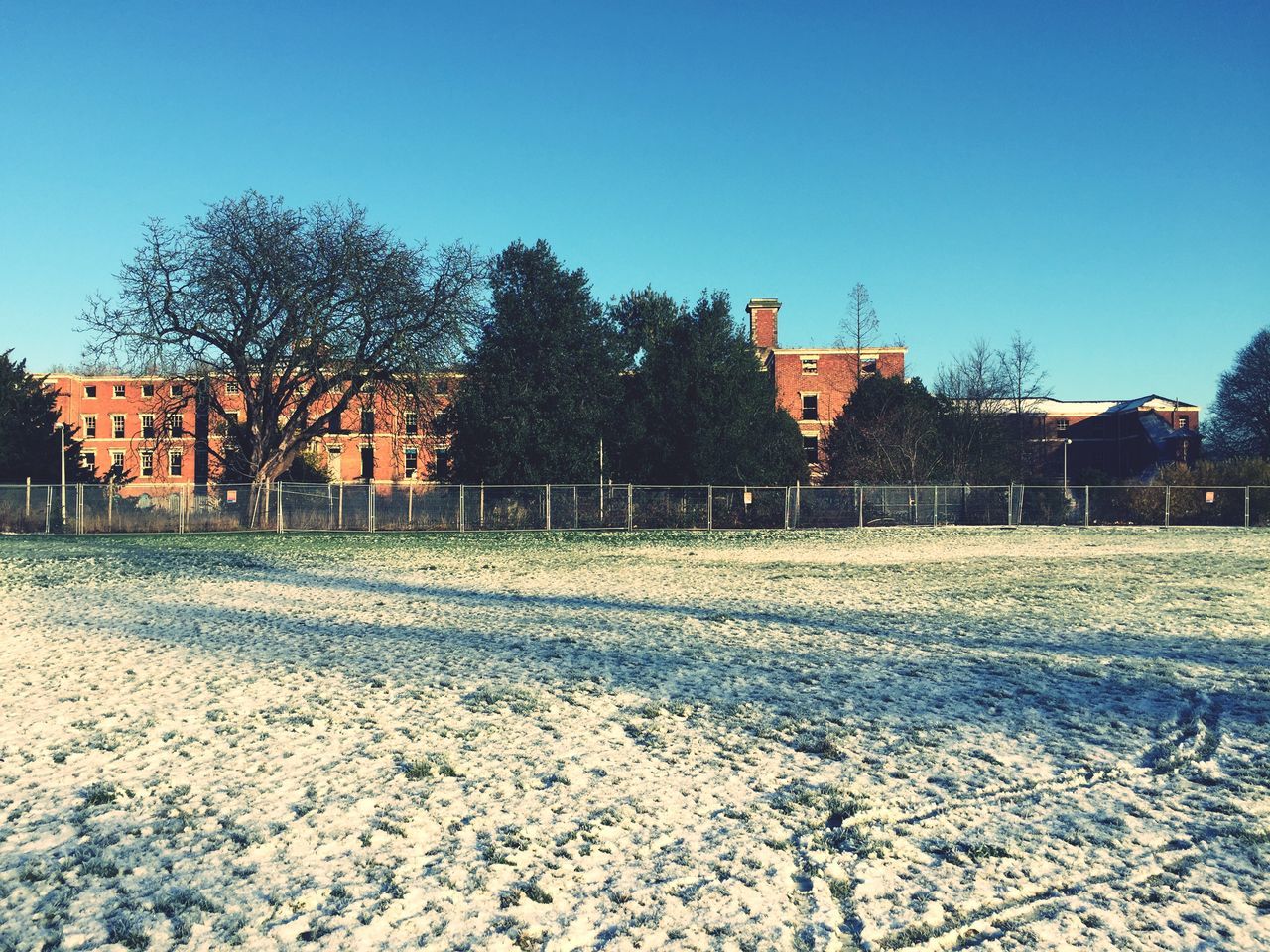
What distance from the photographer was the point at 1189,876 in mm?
3832

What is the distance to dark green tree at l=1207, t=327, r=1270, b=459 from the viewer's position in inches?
2319

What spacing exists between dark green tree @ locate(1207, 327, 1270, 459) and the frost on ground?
58.6 meters

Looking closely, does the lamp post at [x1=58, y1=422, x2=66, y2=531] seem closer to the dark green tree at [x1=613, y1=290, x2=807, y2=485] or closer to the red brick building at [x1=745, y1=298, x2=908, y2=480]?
the dark green tree at [x1=613, y1=290, x2=807, y2=485]

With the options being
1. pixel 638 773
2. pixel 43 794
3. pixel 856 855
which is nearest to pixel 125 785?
pixel 43 794

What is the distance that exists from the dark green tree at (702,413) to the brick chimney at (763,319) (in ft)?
66.4

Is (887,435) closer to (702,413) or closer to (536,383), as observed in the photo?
(702,413)

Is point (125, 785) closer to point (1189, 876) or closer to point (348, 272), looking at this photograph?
point (1189, 876)

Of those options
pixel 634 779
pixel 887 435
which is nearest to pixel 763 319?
pixel 887 435

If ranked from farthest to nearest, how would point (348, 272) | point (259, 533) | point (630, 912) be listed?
point (348, 272)
point (259, 533)
point (630, 912)

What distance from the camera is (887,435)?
42.8 meters

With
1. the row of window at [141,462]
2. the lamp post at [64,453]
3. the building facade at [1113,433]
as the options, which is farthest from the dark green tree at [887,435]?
the row of window at [141,462]

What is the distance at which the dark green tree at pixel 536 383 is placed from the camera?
39.4 metres

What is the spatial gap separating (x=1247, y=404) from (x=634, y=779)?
69.1 metres

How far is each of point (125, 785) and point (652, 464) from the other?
1438 inches
